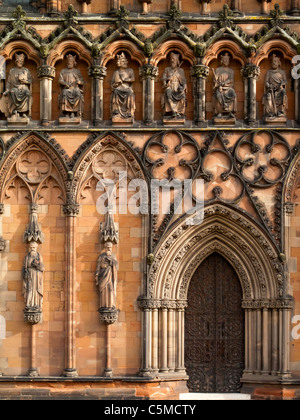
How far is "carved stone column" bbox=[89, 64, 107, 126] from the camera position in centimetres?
2978

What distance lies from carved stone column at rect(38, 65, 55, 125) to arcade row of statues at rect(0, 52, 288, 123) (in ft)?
0.80

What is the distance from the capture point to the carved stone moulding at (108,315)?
96.4ft

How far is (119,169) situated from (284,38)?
176 inches

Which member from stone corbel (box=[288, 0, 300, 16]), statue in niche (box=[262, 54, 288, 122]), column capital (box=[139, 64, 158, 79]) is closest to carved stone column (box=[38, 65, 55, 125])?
column capital (box=[139, 64, 158, 79])

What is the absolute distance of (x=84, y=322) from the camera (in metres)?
29.7

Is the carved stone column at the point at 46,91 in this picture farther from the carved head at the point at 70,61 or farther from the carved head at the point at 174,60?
the carved head at the point at 174,60

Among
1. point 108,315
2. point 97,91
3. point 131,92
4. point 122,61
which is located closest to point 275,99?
point 131,92

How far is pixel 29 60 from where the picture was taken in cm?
3023

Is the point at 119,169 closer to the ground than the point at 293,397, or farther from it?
farther from it

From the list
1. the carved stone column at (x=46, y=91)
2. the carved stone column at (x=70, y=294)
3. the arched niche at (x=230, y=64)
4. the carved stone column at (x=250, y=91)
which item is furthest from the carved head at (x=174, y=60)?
the carved stone column at (x=70, y=294)

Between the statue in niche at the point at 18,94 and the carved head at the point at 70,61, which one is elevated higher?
the carved head at the point at 70,61

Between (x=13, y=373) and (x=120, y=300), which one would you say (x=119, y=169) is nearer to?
(x=120, y=300)

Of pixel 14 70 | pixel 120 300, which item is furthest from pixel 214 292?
pixel 14 70

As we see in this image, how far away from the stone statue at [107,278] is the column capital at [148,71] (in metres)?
3.65
